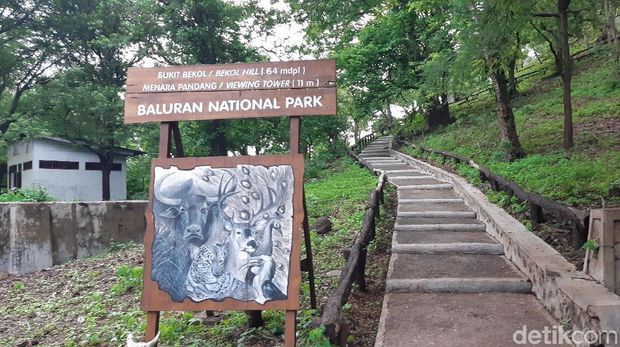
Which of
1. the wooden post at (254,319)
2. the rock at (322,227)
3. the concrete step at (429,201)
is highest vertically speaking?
the concrete step at (429,201)

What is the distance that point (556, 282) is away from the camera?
4.30 meters

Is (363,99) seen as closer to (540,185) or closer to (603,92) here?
(603,92)

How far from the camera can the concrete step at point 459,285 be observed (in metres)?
5.12

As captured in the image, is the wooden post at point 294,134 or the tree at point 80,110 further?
the tree at point 80,110

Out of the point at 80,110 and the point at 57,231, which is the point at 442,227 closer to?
the point at 57,231

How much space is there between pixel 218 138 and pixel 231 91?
17051 millimetres

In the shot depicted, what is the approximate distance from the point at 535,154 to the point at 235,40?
44.6 feet

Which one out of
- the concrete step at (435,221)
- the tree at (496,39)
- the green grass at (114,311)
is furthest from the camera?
the tree at (496,39)

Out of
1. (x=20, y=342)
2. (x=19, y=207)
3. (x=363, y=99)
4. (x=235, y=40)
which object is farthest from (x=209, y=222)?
(x=363, y=99)

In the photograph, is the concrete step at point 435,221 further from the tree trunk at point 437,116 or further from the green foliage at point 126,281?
the tree trunk at point 437,116

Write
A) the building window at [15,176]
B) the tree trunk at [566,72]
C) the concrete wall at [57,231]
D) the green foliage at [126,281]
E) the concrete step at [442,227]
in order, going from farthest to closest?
the building window at [15,176] → the tree trunk at [566,72] → the concrete wall at [57,231] → the concrete step at [442,227] → the green foliage at [126,281]

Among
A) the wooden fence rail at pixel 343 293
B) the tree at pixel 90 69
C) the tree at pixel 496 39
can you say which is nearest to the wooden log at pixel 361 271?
A: the wooden fence rail at pixel 343 293

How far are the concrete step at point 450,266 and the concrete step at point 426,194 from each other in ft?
14.2

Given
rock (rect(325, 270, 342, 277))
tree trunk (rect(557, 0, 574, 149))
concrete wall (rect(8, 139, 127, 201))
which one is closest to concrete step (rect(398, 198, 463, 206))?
tree trunk (rect(557, 0, 574, 149))
